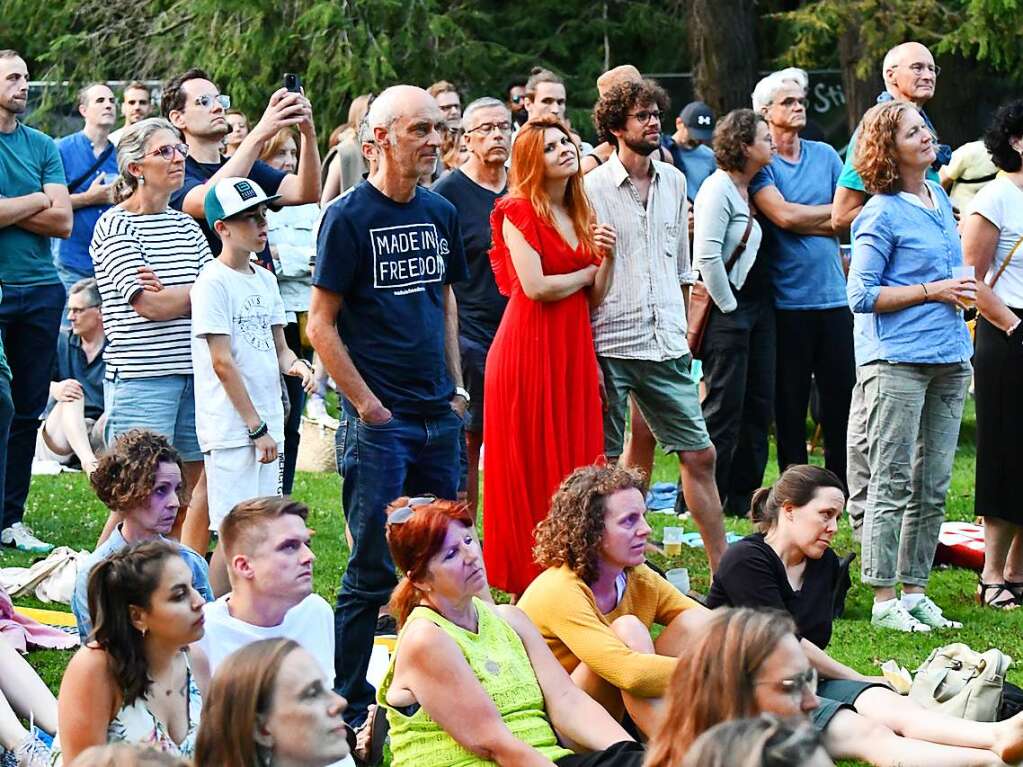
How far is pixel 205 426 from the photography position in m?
6.46

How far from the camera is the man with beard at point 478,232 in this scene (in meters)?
7.98

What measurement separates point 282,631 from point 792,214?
4.96m

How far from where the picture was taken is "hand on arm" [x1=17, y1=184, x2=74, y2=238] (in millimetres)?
7875

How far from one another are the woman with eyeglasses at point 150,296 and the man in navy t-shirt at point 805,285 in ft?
11.4

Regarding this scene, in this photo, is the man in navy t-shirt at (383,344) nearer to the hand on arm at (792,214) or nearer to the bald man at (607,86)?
the bald man at (607,86)

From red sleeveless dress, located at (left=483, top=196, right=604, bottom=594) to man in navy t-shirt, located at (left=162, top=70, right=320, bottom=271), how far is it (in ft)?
2.68

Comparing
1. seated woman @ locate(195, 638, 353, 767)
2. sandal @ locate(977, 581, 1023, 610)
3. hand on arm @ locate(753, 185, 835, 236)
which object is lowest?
sandal @ locate(977, 581, 1023, 610)

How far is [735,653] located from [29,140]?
5.21 m

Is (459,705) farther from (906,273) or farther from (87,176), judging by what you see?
(87,176)

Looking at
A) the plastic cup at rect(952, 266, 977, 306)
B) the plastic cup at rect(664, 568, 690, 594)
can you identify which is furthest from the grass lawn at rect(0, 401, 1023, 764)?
the plastic cup at rect(952, 266, 977, 306)

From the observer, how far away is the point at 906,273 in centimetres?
738

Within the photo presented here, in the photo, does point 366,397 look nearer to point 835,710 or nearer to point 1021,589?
point 835,710

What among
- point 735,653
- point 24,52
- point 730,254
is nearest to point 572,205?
point 730,254

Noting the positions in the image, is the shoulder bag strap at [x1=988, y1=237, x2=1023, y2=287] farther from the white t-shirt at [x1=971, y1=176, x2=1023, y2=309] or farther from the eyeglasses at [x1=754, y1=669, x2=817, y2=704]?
the eyeglasses at [x1=754, y1=669, x2=817, y2=704]
